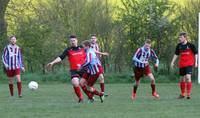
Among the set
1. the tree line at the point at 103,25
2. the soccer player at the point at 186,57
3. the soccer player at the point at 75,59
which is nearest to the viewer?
the soccer player at the point at 75,59

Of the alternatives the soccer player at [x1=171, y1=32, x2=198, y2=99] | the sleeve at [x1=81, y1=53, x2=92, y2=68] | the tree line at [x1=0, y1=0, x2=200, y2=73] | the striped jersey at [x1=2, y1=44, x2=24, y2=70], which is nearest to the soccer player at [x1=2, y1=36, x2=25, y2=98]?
the striped jersey at [x1=2, y1=44, x2=24, y2=70]

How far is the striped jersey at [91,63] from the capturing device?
16797 millimetres

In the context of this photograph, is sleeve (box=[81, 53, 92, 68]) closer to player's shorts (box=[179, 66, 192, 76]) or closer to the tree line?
player's shorts (box=[179, 66, 192, 76])

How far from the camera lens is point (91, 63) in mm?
16906

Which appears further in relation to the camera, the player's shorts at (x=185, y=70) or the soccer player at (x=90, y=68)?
the player's shorts at (x=185, y=70)

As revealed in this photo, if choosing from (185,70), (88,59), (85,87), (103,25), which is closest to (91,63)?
(88,59)

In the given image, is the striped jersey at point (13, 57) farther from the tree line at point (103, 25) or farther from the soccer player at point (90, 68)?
the tree line at point (103, 25)

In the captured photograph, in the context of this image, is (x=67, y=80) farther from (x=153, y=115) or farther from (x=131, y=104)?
(x=153, y=115)

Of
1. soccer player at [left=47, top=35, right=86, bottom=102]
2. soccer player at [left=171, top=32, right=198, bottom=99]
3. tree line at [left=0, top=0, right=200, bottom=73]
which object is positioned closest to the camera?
soccer player at [left=47, top=35, right=86, bottom=102]

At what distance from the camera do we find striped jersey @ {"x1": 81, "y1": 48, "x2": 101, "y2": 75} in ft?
55.1

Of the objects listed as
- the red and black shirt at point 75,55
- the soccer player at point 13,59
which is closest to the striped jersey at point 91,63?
the red and black shirt at point 75,55

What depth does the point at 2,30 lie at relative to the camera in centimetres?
3841

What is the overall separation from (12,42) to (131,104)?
16.9 feet

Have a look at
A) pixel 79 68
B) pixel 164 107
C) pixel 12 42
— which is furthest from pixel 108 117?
pixel 12 42
